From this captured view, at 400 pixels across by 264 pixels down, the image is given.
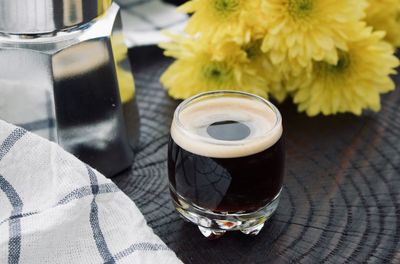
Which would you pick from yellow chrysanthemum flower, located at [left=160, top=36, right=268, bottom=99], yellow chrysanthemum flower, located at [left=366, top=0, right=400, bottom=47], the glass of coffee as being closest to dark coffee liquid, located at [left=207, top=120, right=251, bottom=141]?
the glass of coffee

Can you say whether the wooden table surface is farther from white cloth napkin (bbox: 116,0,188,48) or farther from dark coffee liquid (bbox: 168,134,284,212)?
white cloth napkin (bbox: 116,0,188,48)

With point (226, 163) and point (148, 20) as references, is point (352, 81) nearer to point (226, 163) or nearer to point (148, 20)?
point (226, 163)

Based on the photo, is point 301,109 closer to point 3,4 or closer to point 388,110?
point 388,110

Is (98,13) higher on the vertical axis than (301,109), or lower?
higher

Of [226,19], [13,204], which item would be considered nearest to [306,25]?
[226,19]

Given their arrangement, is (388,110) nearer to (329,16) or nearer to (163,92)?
(329,16)

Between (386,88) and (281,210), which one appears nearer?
(281,210)

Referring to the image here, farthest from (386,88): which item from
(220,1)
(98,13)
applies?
(98,13)
